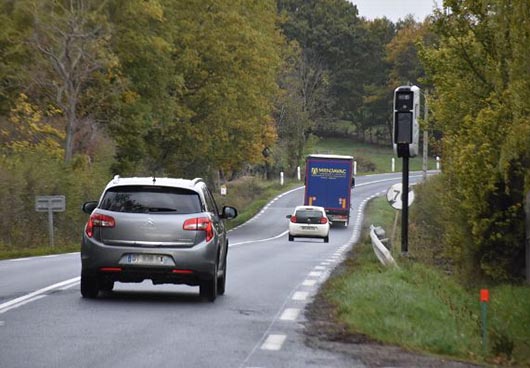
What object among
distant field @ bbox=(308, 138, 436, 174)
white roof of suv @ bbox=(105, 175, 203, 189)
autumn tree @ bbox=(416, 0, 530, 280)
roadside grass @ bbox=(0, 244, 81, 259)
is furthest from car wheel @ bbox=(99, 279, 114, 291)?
distant field @ bbox=(308, 138, 436, 174)

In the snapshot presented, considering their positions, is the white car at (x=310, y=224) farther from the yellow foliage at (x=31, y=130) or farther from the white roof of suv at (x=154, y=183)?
the white roof of suv at (x=154, y=183)

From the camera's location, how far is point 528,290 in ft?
79.4

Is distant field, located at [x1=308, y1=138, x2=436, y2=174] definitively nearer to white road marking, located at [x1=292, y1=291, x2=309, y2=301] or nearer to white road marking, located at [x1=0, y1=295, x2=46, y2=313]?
white road marking, located at [x1=292, y1=291, x2=309, y2=301]

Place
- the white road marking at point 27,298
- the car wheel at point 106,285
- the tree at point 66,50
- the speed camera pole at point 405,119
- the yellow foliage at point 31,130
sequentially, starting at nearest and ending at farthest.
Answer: the white road marking at point 27,298 → the car wheel at point 106,285 → the speed camera pole at point 405,119 → the tree at point 66,50 → the yellow foliage at point 31,130

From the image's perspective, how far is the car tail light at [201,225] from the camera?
614 inches

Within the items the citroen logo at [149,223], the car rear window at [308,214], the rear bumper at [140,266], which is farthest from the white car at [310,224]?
the citroen logo at [149,223]

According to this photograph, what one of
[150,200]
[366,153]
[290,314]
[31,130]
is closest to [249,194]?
[366,153]

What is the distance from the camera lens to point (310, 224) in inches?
2062

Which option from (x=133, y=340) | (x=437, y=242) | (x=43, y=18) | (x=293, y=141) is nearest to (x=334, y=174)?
(x=437, y=242)

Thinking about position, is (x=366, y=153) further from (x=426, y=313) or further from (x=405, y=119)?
(x=426, y=313)

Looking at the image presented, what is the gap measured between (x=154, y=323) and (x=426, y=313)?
3.23 meters

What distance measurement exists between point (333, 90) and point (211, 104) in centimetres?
6894

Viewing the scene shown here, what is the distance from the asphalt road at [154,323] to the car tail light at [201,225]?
921 mm

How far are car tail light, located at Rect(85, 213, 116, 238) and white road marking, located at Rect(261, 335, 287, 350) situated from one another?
393 centimetres
